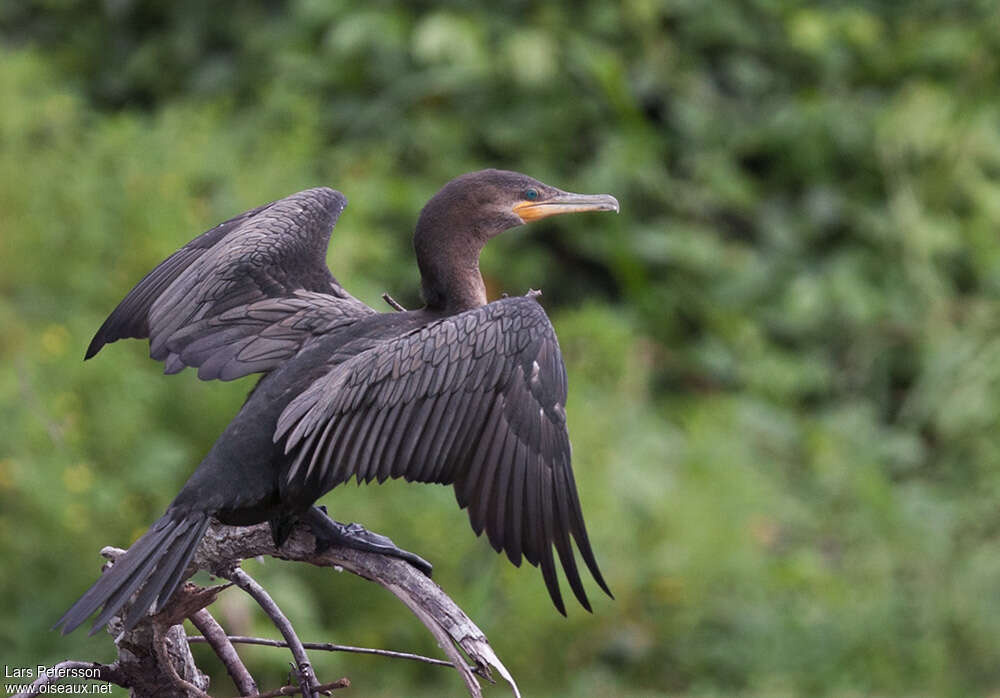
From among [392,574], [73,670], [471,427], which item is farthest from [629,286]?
[73,670]

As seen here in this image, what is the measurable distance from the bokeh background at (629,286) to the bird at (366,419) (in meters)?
1.40

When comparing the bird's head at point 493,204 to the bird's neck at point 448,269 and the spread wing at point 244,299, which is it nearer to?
Answer: the bird's neck at point 448,269

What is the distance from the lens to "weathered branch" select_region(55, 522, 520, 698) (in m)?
1.90

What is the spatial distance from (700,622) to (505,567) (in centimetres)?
68

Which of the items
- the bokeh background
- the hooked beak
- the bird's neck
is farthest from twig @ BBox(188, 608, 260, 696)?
the bokeh background

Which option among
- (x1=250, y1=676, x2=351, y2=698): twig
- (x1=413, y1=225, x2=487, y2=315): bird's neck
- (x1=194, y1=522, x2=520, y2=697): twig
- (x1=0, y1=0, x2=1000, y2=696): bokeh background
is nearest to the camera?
(x1=250, y1=676, x2=351, y2=698): twig

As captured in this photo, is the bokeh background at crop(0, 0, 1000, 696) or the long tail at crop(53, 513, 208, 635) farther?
the bokeh background at crop(0, 0, 1000, 696)

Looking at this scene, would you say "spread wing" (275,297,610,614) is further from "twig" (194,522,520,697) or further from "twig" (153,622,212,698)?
"twig" (153,622,212,698)

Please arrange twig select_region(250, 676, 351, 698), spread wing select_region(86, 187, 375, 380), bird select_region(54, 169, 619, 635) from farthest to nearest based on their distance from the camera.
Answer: spread wing select_region(86, 187, 375, 380)
bird select_region(54, 169, 619, 635)
twig select_region(250, 676, 351, 698)

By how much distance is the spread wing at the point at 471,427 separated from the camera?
6.84ft

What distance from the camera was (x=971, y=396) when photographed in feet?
16.8

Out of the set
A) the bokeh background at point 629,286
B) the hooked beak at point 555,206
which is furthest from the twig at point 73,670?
the bokeh background at point 629,286

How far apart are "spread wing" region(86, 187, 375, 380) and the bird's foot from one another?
1.01 ft

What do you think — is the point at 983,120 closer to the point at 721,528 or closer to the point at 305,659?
the point at 721,528
